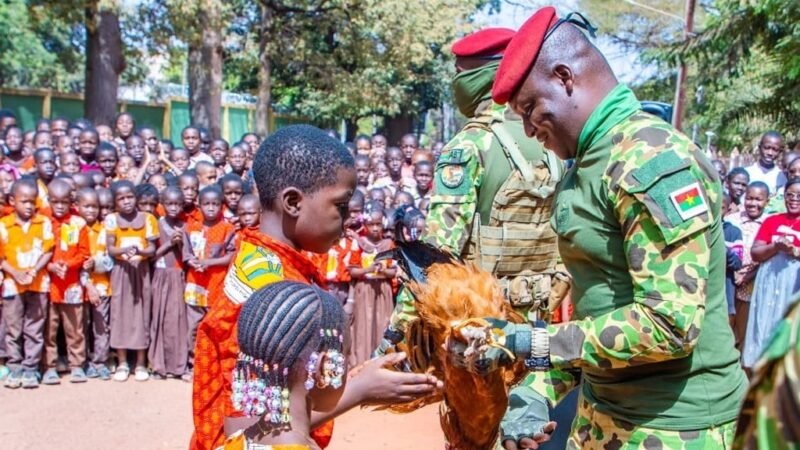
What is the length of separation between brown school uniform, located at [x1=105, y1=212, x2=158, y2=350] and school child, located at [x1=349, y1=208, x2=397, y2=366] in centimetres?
184

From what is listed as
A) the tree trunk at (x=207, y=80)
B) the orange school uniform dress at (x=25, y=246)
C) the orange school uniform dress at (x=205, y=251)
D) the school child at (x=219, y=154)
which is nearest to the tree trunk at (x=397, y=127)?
the tree trunk at (x=207, y=80)

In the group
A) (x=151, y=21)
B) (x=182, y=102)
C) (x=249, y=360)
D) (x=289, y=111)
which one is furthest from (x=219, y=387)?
(x=289, y=111)

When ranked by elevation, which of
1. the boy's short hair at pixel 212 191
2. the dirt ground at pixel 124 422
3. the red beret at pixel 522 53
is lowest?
the dirt ground at pixel 124 422

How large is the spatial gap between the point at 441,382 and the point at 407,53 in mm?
15794

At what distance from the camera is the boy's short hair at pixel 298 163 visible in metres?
2.37

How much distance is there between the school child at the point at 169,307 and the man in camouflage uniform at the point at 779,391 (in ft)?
20.8

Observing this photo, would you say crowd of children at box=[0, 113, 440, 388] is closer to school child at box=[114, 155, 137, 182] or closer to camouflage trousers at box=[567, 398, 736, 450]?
school child at box=[114, 155, 137, 182]

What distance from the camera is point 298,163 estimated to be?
2367 millimetres

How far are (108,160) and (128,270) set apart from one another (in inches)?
87.2

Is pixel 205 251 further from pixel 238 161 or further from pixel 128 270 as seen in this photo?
pixel 238 161

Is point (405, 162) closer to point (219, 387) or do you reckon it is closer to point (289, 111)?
point (219, 387)

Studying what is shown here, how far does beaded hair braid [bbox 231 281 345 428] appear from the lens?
186 centimetres

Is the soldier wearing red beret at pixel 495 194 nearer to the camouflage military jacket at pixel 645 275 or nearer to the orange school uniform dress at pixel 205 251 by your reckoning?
the camouflage military jacket at pixel 645 275

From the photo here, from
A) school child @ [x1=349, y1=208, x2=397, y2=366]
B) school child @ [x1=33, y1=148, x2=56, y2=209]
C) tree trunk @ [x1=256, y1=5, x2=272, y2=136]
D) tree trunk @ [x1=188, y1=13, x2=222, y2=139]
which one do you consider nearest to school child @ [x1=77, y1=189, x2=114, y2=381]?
school child @ [x1=33, y1=148, x2=56, y2=209]
